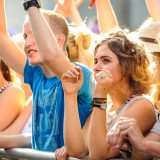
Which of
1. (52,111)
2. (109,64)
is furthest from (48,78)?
(109,64)

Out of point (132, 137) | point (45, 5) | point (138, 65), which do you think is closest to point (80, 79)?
point (138, 65)

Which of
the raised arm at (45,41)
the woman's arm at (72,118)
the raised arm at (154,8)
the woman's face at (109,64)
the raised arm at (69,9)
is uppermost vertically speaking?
the raised arm at (69,9)

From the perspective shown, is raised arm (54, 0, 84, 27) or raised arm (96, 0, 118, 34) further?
raised arm (54, 0, 84, 27)

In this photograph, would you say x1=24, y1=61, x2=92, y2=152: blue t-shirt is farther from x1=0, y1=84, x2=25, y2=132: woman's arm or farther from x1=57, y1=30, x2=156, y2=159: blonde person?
x1=0, y1=84, x2=25, y2=132: woman's arm

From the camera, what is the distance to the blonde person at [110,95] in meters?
4.02

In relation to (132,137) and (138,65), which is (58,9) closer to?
(138,65)

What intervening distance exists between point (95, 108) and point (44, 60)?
0.46 metres

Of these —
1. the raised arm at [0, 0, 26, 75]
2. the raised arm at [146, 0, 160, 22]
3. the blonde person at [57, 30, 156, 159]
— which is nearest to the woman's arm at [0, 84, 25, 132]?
the raised arm at [0, 0, 26, 75]

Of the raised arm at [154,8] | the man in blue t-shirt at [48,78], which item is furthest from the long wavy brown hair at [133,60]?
the raised arm at [154,8]

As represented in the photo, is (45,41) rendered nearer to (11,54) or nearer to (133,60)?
(133,60)

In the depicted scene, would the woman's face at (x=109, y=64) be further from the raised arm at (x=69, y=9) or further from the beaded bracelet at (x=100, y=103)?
the raised arm at (x=69, y=9)

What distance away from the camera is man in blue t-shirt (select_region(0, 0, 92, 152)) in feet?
13.6

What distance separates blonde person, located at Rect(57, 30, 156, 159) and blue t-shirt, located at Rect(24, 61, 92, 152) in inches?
6.5

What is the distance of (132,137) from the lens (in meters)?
3.71
